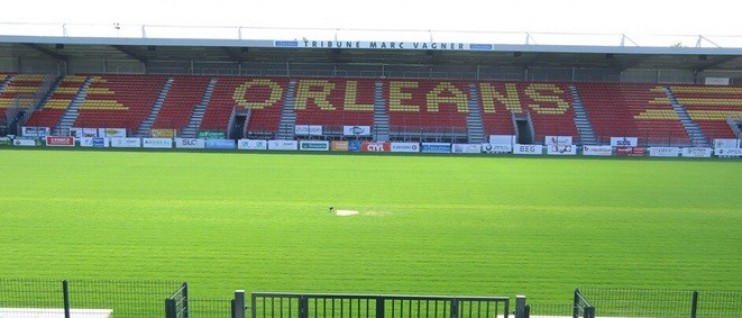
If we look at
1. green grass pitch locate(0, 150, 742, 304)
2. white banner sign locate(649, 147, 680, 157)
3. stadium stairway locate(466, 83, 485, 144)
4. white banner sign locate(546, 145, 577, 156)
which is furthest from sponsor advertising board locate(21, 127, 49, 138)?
white banner sign locate(649, 147, 680, 157)

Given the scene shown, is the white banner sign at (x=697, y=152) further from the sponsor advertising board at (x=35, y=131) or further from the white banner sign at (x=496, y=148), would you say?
the sponsor advertising board at (x=35, y=131)

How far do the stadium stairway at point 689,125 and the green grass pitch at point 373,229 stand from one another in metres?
16.1

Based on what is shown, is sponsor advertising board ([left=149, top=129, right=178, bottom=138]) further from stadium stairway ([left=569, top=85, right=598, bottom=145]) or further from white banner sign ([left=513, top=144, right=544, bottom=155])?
stadium stairway ([left=569, top=85, right=598, bottom=145])

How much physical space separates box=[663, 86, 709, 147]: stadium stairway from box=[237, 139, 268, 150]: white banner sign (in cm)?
3129

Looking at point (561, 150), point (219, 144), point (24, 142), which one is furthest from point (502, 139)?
point (24, 142)

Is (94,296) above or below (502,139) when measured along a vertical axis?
Answer: below

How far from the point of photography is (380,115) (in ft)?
132

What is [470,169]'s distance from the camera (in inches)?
987

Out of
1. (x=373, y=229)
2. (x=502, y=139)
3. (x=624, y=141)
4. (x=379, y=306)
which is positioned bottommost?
(x=373, y=229)

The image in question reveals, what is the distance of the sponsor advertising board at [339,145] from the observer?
34750 mm

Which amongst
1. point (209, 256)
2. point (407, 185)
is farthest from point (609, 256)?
point (407, 185)

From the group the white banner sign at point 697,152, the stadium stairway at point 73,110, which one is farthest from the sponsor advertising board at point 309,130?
the white banner sign at point 697,152

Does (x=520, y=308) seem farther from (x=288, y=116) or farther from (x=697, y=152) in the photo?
(x=288, y=116)

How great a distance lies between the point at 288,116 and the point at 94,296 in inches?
1271
